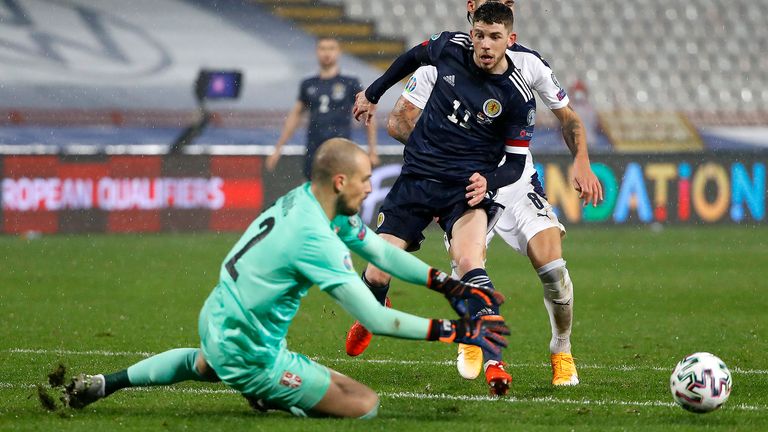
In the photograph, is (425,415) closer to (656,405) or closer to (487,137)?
(656,405)

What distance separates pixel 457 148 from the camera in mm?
6797

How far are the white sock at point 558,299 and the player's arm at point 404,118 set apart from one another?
118 centimetres

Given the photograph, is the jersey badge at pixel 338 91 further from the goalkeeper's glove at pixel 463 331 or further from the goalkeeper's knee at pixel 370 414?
the goalkeeper's glove at pixel 463 331

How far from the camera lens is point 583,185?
6.55 metres

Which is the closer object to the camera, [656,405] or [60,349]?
[656,405]

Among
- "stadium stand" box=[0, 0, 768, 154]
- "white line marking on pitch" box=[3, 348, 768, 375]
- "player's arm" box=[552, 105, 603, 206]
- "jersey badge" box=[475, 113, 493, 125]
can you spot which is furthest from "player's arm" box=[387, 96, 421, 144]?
"stadium stand" box=[0, 0, 768, 154]

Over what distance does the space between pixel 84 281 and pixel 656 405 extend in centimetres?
749

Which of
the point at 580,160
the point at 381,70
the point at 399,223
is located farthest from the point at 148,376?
the point at 381,70

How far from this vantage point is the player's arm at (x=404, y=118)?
7133mm

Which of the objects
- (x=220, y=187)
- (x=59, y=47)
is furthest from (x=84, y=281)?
(x=59, y=47)

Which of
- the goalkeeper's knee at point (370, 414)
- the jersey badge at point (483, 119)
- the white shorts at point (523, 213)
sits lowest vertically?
the goalkeeper's knee at point (370, 414)

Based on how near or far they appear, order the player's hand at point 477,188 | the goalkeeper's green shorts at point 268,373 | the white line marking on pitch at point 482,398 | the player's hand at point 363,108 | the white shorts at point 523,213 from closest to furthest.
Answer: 1. the goalkeeper's green shorts at point 268,373
2. the white line marking on pitch at point 482,398
3. the player's hand at point 477,188
4. the white shorts at point 523,213
5. the player's hand at point 363,108

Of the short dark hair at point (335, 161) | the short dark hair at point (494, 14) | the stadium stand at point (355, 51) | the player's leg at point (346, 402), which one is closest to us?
the short dark hair at point (335, 161)

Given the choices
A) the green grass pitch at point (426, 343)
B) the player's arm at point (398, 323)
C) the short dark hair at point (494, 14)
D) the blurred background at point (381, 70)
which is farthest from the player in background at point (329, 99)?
the player's arm at point (398, 323)
